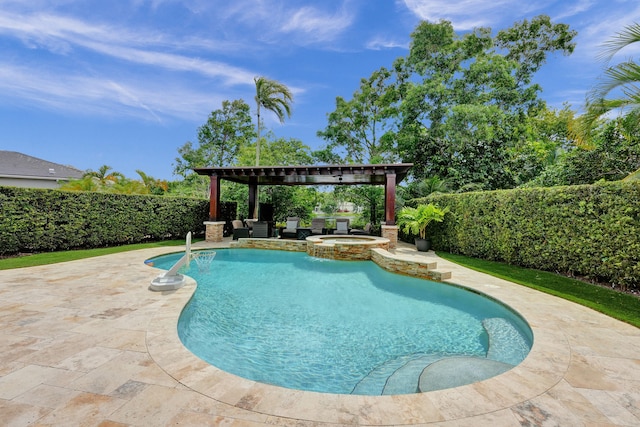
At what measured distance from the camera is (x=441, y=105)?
70.5 feet

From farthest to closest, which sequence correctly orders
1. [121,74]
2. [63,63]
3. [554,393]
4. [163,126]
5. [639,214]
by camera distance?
[163,126] < [121,74] < [63,63] < [639,214] < [554,393]

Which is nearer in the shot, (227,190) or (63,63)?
(63,63)

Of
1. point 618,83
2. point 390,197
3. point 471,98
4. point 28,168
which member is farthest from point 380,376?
point 28,168

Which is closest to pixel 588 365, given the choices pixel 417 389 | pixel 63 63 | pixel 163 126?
pixel 417 389

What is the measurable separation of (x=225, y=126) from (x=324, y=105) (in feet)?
38.3

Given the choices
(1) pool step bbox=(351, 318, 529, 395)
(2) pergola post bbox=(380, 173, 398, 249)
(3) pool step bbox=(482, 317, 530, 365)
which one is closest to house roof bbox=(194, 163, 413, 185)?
(2) pergola post bbox=(380, 173, 398, 249)

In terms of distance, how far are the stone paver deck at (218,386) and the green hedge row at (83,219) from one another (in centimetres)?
749

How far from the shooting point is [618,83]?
6574mm

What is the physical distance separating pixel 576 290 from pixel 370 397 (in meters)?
6.38

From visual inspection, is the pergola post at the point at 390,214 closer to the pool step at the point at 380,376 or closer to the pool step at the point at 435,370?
the pool step at the point at 435,370

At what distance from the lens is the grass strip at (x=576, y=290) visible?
5141mm

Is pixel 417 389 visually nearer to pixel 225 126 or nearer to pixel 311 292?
pixel 311 292

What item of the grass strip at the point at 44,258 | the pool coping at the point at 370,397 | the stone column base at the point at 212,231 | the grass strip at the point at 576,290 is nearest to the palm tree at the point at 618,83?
the grass strip at the point at 576,290

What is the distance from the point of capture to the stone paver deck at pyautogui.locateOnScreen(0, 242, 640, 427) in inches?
92.5
